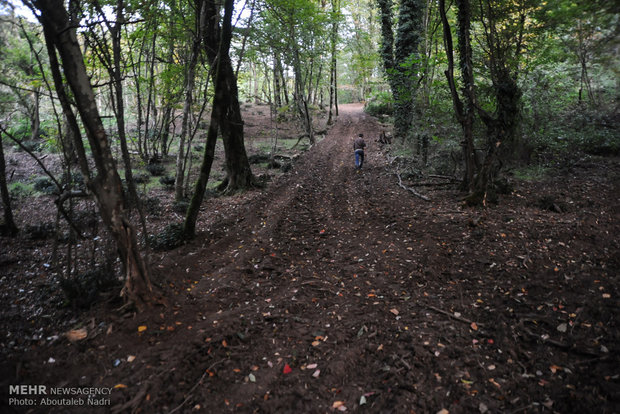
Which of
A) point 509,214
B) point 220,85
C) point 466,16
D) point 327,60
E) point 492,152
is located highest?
point 327,60

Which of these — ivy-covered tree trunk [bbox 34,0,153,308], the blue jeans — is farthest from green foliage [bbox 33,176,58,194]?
the blue jeans

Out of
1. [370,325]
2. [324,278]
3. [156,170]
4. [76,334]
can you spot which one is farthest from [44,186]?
[370,325]

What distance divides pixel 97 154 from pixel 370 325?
4.52 metres

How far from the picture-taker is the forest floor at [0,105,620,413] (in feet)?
10.7

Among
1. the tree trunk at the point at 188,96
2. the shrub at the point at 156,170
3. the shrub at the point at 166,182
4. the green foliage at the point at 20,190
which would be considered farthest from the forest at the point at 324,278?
the shrub at the point at 156,170

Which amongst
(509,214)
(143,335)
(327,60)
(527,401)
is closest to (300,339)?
(143,335)

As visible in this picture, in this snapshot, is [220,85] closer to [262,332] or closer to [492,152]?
[262,332]

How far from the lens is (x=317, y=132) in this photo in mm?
26234

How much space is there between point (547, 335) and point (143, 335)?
524 cm

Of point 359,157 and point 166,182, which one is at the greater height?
point 359,157

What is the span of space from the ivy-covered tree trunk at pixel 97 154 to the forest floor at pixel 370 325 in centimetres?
57

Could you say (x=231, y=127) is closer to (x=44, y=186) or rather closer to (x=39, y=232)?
(x=39, y=232)

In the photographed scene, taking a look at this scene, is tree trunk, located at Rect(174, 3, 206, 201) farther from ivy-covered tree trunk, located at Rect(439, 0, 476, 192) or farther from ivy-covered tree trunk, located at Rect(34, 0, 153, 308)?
ivy-covered tree trunk, located at Rect(439, 0, 476, 192)

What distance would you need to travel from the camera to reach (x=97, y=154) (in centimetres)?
425
